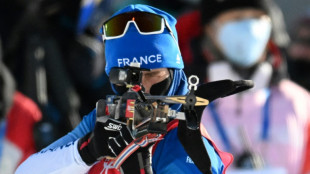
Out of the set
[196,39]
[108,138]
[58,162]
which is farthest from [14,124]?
[108,138]

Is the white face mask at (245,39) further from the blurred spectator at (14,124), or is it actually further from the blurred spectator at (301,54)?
the blurred spectator at (14,124)

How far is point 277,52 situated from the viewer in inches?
259

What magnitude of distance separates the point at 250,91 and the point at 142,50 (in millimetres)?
2633

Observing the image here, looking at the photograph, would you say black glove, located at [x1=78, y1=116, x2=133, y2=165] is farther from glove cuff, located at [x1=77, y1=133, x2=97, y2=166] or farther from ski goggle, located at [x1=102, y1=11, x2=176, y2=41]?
ski goggle, located at [x1=102, y1=11, x2=176, y2=41]

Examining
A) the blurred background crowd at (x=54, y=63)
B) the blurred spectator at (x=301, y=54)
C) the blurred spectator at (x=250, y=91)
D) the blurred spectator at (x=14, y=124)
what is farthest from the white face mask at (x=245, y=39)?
the blurred spectator at (x=14, y=124)

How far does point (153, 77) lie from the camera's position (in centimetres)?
371

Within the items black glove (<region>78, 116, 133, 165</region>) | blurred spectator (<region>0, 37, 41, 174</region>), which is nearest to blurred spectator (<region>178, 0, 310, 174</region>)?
blurred spectator (<region>0, 37, 41, 174</region>)

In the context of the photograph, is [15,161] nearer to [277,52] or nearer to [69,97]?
[69,97]

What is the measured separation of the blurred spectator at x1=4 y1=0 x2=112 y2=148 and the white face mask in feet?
3.00

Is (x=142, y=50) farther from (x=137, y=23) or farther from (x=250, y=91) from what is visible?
(x=250, y=91)

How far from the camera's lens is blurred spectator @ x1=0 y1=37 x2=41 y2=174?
591cm

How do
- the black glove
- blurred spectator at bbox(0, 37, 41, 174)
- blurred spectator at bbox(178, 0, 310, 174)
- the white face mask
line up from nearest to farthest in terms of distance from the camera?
the black glove < blurred spectator at bbox(0, 37, 41, 174) < blurred spectator at bbox(178, 0, 310, 174) < the white face mask

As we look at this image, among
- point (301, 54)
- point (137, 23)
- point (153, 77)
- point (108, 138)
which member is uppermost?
point (137, 23)

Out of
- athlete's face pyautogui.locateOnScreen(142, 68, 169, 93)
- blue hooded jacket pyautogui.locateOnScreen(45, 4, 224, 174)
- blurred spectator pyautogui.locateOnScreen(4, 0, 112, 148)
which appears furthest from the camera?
blurred spectator pyautogui.locateOnScreen(4, 0, 112, 148)
